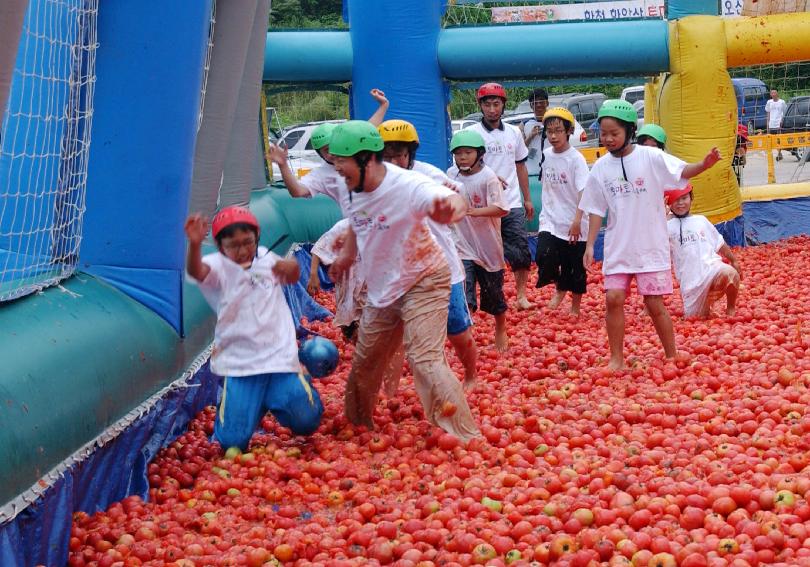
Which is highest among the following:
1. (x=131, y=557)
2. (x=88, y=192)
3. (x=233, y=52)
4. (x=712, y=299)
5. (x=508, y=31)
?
(x=508, y=31)

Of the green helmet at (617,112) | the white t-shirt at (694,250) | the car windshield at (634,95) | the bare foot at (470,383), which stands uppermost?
the car windshield at (634,95)

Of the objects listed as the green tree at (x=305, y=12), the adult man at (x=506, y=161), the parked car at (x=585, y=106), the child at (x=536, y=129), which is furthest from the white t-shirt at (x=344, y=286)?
the green tree at (x=305, y=12)

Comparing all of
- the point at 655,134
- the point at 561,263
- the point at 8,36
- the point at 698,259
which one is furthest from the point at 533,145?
the point at 8,36

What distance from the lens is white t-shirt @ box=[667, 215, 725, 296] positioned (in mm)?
8359

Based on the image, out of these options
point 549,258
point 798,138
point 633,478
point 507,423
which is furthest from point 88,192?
point 798,138

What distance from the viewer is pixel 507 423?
5875 millimetres

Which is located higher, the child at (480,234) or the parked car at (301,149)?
the parked car at (301,149)

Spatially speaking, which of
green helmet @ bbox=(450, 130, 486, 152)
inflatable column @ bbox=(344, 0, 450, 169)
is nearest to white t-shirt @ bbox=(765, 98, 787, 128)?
inflatable column @ bbox=(344, 0, 450, 169)

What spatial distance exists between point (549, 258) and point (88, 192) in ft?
14.7

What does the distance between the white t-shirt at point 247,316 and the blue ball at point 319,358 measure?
0.44 metres

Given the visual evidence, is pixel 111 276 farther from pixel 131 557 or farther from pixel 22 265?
pixel 131 557

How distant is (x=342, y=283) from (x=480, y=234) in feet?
5.36

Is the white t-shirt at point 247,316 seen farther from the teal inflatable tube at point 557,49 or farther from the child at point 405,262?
the teal inflatable tube at point 557,49

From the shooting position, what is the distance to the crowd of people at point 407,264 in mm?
5445
